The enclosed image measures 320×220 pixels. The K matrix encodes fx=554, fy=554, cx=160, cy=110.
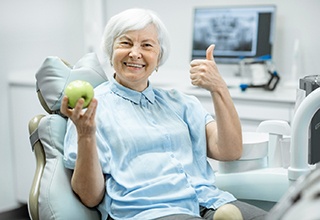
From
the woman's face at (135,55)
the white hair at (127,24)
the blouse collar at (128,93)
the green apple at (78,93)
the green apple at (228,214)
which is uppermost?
the white hair at (127,24)

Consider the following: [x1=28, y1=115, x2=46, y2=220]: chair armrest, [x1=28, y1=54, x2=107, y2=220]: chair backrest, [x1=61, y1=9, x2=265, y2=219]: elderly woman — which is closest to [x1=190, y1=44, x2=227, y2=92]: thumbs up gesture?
[x1=61, y1=9, x2=265, y2=219]: elderly woman

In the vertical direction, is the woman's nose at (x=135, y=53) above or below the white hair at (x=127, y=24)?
below

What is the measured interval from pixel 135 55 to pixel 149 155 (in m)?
0.33

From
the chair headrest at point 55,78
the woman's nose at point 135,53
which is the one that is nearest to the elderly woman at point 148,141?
the woman's nose at point 135,53

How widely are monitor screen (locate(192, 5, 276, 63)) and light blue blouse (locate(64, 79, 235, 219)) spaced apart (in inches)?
61.0

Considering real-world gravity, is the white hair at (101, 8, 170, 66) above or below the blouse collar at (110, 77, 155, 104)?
above

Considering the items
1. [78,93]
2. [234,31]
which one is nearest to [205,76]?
[78,93]

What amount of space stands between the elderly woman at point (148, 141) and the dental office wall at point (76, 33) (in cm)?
162

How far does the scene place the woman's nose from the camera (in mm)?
1832

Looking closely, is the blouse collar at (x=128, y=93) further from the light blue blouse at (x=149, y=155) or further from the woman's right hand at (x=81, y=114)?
the woman's right hand at (x=81, y=114)

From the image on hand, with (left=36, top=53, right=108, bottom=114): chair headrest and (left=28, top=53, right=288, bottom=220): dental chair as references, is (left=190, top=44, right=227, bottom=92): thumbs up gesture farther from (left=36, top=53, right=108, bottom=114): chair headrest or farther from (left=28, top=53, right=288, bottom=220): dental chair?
(left=36, top=53, right=108, bottom=114): chair headrest

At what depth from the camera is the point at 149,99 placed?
6.27 feet

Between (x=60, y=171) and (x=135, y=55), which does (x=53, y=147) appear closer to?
(x=60, y=171)

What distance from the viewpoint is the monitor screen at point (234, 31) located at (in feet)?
11.0
